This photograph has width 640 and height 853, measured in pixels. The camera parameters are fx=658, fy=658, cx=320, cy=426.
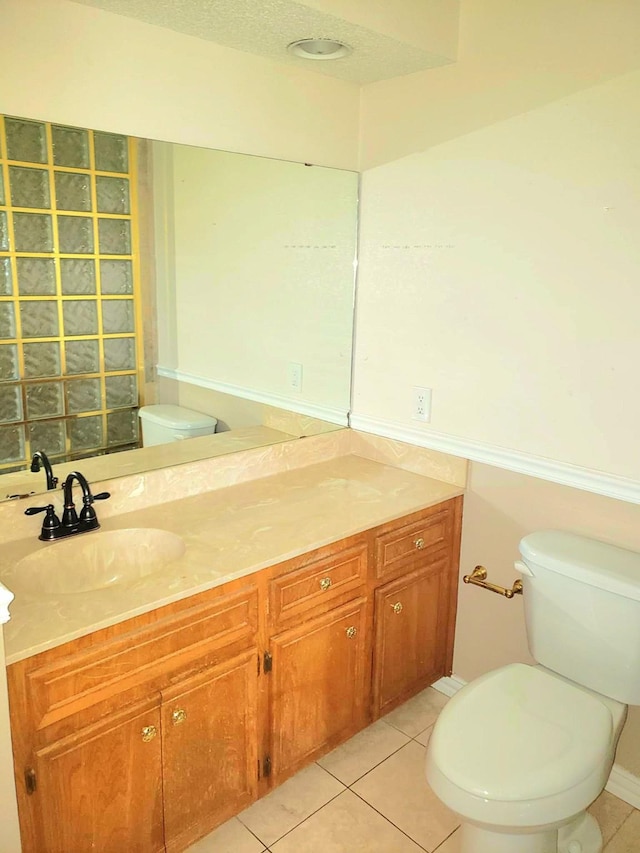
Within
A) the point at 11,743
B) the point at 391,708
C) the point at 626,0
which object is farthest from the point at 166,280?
the point at 391,708

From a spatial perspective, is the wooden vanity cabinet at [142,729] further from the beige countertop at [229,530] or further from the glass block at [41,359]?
the glass block at [41,359]

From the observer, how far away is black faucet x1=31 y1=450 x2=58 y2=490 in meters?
1.78

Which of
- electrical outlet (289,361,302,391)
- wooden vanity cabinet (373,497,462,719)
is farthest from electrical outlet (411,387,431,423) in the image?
electrical outlet (289,361,302,391)

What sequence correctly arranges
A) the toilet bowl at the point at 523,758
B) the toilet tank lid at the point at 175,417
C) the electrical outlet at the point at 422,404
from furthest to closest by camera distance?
the electrical outlet at the point at 422,404 < the toilet tank lid at the point at 175,417 < the toilet bowl at the point at 523,758

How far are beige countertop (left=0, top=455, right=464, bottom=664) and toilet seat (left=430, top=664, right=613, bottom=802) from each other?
0.56 metres

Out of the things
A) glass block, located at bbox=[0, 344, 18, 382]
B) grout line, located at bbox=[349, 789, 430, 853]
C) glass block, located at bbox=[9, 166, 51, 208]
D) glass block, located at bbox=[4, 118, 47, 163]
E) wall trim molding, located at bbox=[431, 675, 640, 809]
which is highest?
glass block, located at bbox=[4, 118, 47, 163]

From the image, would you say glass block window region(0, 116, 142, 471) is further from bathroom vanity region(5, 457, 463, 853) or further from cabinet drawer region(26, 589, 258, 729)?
cabinet drawer region(26, 589, 258, 729)

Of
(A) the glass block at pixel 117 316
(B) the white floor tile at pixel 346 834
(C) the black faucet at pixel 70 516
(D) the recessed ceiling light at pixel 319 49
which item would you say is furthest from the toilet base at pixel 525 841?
(D) the recessed ceiling light at pixel 319 49

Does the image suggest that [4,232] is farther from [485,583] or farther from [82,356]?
[485,583]

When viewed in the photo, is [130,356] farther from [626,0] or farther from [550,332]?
[626,0]

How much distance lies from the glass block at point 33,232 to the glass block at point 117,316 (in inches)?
8.6

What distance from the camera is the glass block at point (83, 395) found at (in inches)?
72.7

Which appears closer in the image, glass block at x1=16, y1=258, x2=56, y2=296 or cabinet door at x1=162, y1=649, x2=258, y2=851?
cabinet door at x1=162, y1=649, x2=258, y2=851

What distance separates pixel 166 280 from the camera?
2.03 metres
